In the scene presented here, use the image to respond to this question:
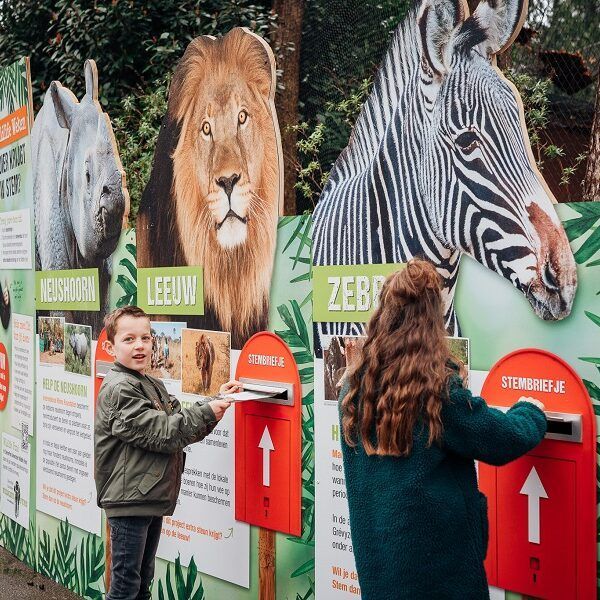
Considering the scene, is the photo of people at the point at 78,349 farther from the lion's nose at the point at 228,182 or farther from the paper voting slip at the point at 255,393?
the paper voting slip at the point at 255,393

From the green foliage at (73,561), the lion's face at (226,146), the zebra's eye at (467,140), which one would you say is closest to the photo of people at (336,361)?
the lion's face at (226,146)

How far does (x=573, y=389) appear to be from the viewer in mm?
→ 3127

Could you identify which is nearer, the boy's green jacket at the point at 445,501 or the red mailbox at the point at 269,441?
the boy's green jacket at the point at 445,501

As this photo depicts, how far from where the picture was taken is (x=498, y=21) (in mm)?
3396

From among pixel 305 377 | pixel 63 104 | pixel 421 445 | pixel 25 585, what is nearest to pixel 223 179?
pixel 305 377

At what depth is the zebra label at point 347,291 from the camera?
12.8 feet

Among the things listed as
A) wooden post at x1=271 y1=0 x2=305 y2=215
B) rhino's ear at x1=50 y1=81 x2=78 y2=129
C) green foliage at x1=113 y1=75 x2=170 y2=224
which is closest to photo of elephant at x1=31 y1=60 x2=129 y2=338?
rhino's ear at x1=50 y1=81 x2=78 y2=129

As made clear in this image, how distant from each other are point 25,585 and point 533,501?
184 inches

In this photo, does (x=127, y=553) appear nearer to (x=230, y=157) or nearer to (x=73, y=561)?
(x=230, y=157)

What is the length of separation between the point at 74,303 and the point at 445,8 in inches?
137

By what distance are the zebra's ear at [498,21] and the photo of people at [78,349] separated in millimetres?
3411

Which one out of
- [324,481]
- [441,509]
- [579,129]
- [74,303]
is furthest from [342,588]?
[74,303]

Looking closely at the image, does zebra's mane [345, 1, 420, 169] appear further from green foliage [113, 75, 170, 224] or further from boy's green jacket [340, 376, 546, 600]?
green foliage [113, 75, 170, 224]

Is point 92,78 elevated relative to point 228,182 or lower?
elevated
